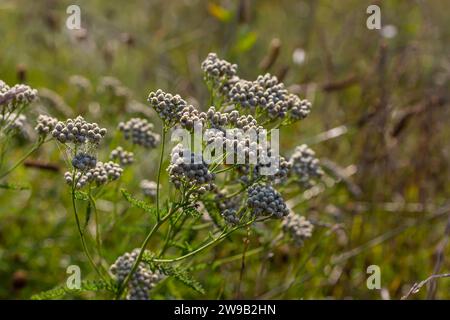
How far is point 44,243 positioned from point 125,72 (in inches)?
112

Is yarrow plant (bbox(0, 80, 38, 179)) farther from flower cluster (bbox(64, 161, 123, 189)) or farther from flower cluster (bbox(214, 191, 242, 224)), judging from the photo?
flower cluster (bbox(214, 191, 242, 224))

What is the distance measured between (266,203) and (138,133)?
1248mm

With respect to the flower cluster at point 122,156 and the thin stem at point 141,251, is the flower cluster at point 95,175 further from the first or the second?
the flower cluster at point 122,156

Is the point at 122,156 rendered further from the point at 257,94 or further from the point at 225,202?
the point at 257,94

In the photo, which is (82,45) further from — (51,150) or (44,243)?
(44,243)

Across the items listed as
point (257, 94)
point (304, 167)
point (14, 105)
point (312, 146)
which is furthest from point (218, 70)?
point (312, 146)

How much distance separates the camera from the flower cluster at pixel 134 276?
128 inches

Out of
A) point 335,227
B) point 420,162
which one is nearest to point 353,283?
point 335,227

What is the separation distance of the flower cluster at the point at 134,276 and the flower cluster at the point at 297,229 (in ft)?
2.66

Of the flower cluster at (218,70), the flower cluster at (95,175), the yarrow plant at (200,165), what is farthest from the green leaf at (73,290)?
the flower cluster at (218,70)

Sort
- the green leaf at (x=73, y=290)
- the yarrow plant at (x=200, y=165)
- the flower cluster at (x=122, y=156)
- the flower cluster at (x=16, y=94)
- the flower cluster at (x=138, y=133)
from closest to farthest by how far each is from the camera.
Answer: the yarrow plant at (x=200, y=165) < the flower cluster at (x=16, y=94) < the green leaf at (x=73, y=290) < the flower cluster at (x=122, y=156) < the flower cluster at (x=138, y=133)

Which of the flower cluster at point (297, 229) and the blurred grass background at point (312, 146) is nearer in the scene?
the flower cluster at point (297, 229)

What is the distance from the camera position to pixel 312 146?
6.21 meters

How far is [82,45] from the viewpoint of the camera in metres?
6.94
